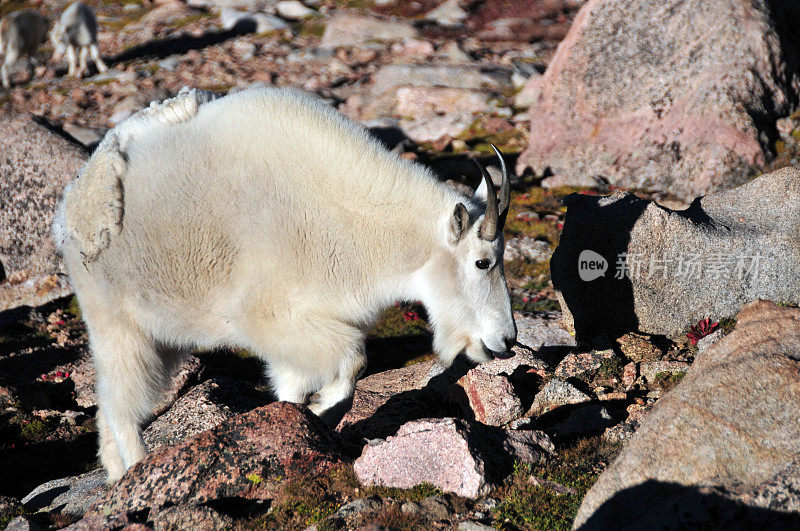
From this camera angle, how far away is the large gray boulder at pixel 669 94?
14.0 metres

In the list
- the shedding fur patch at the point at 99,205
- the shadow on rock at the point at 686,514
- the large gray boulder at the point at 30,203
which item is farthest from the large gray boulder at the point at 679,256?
the large gray boulder at the point at 30,203

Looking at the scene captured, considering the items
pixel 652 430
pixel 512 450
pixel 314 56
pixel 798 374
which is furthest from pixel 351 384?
pixel 314 56

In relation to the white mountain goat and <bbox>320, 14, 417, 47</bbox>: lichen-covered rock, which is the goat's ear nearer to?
the white mountain goat

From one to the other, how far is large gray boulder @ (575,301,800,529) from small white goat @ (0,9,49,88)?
82.8 ft

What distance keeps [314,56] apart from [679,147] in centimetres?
1511

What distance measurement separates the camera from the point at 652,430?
428cm

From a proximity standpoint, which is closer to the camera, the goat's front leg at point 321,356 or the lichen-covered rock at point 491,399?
the goat's front leg at point 321,356

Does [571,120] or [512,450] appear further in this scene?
[571,120]

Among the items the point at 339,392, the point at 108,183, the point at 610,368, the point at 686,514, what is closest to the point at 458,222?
the point at 339,392

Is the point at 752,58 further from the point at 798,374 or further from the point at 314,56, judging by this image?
the point at 314,56

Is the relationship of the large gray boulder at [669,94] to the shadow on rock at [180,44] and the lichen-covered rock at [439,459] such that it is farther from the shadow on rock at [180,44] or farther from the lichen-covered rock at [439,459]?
the shadow on rock at [180,44]

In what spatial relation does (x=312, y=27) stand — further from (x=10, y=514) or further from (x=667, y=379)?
(x=10, y=514)

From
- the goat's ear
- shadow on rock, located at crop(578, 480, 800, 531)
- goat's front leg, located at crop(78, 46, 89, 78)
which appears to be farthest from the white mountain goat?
goat's front leg, located at crop(78, 46, 89, 78)

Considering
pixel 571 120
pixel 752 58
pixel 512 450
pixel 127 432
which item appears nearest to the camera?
pixel 512 450
